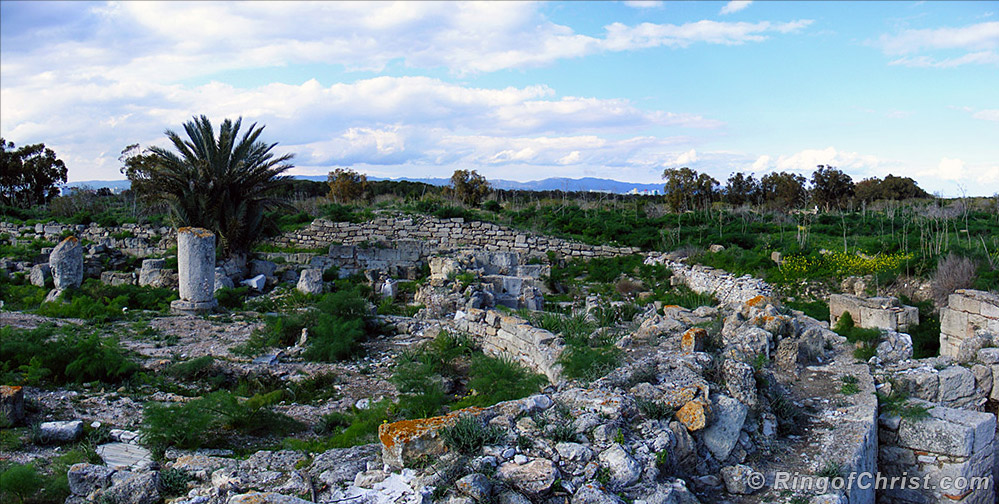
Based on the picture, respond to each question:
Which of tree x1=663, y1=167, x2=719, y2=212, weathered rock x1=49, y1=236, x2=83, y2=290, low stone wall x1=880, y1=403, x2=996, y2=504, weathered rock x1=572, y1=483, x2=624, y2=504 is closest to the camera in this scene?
weathered rock x1=572, y1=483, x2=624, y2=504

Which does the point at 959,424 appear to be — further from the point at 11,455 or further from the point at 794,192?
the point at 794,192

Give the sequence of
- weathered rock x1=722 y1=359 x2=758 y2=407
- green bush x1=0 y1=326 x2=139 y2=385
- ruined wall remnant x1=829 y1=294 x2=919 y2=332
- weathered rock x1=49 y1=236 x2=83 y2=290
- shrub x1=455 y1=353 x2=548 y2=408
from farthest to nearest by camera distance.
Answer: weathered rock x1=49 y1=236 x2=83 y2=290, ruined wall remnant x1=829 y1=294 x2=919 y2=332, green bush x1=0 y1=326 x2=139 y2=385, shrub x1=455 y1=353 x2=548 y2=408, weathered rock x1=722 y1=359 x2=758 y2=407

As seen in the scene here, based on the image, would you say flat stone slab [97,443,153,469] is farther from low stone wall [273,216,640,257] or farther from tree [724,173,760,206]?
tree [724,173,760,206]

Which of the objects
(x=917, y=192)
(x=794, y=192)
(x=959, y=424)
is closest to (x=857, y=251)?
(x=959, y=424)

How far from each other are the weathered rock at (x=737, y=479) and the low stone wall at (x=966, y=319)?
6.06 metres

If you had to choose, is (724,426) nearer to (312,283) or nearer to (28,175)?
(312,283)

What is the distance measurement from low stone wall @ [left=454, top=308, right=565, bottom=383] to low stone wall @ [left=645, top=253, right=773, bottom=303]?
20.4 ft

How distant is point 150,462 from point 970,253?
1522 cm

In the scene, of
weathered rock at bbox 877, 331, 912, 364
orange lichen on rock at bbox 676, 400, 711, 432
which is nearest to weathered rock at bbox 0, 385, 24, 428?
A: orange lichen on rock at bbox 676, 400, 711, 432

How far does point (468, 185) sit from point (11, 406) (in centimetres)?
2453

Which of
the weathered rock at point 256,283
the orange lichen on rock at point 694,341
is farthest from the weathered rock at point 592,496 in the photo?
the weathered rock at point 256,283

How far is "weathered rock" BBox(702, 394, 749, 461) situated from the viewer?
4.66 metres

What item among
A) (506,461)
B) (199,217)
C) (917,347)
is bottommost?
(917,347)

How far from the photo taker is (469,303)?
12.6 meters
